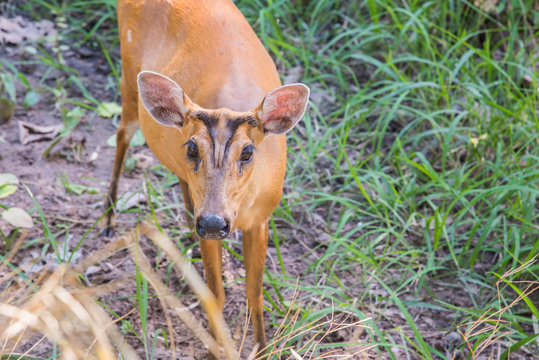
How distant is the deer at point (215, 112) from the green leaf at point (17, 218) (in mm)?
829

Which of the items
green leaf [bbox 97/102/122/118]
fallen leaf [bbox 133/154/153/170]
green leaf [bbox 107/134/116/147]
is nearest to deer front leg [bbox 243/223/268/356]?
fallen leaf [bbox 133/154/153/170]

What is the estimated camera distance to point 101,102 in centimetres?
545

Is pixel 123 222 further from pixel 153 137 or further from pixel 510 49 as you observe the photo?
pixel 510 49

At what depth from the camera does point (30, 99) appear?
5.23 m

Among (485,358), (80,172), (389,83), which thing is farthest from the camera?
(389,83)

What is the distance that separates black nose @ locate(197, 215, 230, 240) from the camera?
2.68 m

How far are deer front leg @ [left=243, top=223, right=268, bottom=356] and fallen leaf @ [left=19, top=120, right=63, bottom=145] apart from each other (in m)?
2.26

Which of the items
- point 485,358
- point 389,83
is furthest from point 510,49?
point 485,358

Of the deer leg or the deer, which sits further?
the deer leg

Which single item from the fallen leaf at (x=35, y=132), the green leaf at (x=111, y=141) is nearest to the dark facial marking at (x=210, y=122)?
the green leaf at (x=111, y=141)

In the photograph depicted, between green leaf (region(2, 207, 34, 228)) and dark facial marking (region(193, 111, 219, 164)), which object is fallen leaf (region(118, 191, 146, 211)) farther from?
dark facial marking (region(193, 111, 219, 164))

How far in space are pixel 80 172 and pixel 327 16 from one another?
8.46ft

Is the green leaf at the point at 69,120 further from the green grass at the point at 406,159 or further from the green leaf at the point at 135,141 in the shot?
the green grass at the point at 406,159

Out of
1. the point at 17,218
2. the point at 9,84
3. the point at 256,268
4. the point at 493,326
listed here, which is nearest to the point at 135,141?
the point at 9,84
